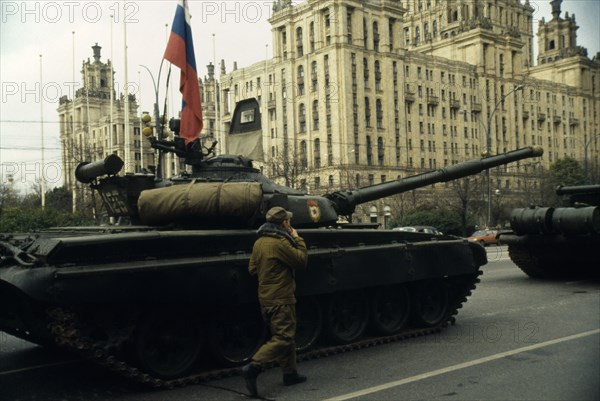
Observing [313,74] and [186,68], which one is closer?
[186,68]

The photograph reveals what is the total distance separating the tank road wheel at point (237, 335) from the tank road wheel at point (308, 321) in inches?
18.8

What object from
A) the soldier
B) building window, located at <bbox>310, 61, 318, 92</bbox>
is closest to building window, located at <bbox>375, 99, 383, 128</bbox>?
building window, located at <bbox>310, 61, 318, 92</bbox>

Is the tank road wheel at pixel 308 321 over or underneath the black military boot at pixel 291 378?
over

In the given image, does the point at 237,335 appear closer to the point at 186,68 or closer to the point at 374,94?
the point at 186,68

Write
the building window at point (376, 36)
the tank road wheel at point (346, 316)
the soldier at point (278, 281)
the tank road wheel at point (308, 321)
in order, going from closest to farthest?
1. the soldier at point (278, 281)
2. the tank road wheel at point (308, 321)
3. the tank road wheel at point (346, 316)
4. the building window at point (376, 36)

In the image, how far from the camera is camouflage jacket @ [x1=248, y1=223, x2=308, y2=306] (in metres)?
6.64

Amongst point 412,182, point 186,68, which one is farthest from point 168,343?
point 186,68

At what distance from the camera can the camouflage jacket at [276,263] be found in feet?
21.8

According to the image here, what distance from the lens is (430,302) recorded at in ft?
32.3

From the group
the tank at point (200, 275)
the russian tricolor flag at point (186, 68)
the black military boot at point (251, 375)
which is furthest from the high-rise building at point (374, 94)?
the black military boot at point (251, 375)

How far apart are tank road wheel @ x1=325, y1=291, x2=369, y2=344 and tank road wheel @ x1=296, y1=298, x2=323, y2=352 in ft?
0.47

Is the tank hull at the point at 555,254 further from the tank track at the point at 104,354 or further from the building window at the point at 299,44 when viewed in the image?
the building window at the point at 299,44

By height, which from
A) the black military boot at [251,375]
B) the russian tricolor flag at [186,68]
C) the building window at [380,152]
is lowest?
the black military boot at [251,375]

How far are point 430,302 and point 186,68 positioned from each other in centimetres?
530
